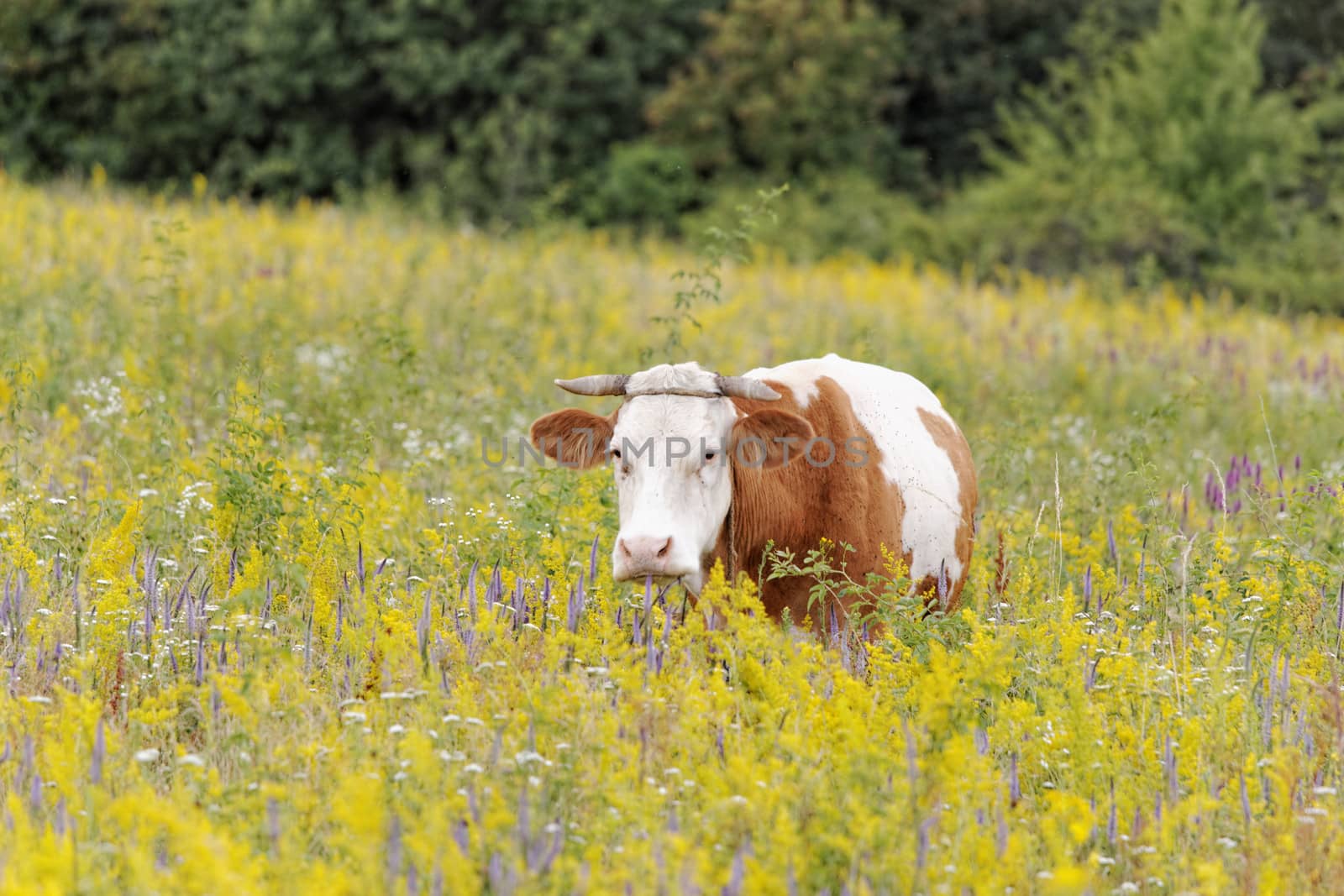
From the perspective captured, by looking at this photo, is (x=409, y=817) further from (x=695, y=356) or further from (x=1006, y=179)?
(x=1006, y=179)

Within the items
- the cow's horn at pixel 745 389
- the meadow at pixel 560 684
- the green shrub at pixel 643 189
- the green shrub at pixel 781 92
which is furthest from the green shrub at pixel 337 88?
the cow's horn at pixel 745 389

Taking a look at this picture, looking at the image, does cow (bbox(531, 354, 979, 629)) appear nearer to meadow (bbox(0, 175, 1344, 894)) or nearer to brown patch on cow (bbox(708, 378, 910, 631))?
brown patch on cow (bbox(708, 378, 910, 631))

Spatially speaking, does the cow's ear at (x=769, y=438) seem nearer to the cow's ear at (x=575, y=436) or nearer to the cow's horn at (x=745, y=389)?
the cow's horn at (x=745, y=389)

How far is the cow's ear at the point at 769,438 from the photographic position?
4.85 metres

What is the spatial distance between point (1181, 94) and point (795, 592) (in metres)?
21.6

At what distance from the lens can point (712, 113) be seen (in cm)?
2548

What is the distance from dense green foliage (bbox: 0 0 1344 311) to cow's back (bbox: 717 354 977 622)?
56.1 ft

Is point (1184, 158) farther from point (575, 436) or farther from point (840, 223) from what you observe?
point (575, 436)

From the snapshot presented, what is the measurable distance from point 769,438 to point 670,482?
44 centimetres

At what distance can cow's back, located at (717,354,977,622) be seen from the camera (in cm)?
513

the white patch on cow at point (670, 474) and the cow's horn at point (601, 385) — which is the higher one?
the cow's horn at point (601, 385)

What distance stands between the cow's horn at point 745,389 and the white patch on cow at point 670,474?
0.15 feet

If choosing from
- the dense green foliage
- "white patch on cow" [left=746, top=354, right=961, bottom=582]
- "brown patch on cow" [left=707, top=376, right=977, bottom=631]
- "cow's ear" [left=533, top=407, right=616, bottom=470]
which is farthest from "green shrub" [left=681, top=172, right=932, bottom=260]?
"cow's ear" [left=533, top=407, right=616, bottom=470]

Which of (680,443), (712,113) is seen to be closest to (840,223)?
(712,113)
